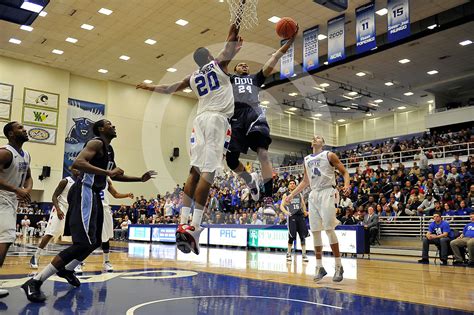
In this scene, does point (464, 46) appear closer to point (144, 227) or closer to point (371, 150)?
point (371, 150)

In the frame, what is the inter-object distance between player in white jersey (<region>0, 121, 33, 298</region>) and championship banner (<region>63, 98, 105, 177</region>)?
2094 centimetres

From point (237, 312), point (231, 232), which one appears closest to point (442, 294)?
point (237, 312)

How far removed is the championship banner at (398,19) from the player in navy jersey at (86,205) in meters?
9.80

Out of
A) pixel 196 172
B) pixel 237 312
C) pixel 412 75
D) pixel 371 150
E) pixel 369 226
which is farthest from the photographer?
pixel 371 150

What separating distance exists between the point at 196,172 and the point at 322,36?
617 inches

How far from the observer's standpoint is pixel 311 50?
15.2 metres

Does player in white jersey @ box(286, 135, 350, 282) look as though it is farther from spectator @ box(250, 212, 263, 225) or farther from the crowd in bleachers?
spectator @ box(250, 212, 263, 225)

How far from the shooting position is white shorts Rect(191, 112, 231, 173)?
4098 millimetres

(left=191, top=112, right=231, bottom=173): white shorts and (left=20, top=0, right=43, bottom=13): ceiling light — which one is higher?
(left=20, top=0, right=43, bottom=13): ceiling light

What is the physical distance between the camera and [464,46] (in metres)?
19.6

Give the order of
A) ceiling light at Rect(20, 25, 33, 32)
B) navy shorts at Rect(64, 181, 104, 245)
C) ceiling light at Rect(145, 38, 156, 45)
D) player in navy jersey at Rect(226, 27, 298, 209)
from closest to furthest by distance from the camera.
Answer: navy shorts at Rect(64, 181, 104, 245)
player in navy jersey at Rect(226, 27, 298, 209)
ceiling light at Rect(20, 25, 33, 32)
ceiling light at Rect(145, 38, 156, 45)

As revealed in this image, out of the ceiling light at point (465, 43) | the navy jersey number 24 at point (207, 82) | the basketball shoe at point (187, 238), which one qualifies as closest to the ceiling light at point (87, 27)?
the ceiling light at point (465, 43)

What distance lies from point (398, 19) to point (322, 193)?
8.13 m

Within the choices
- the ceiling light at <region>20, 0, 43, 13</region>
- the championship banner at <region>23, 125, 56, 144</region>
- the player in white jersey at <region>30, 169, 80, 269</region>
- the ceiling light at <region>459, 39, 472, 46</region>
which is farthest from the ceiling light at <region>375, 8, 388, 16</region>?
the championship banner at <region>23, 125, 56, 144</region>
